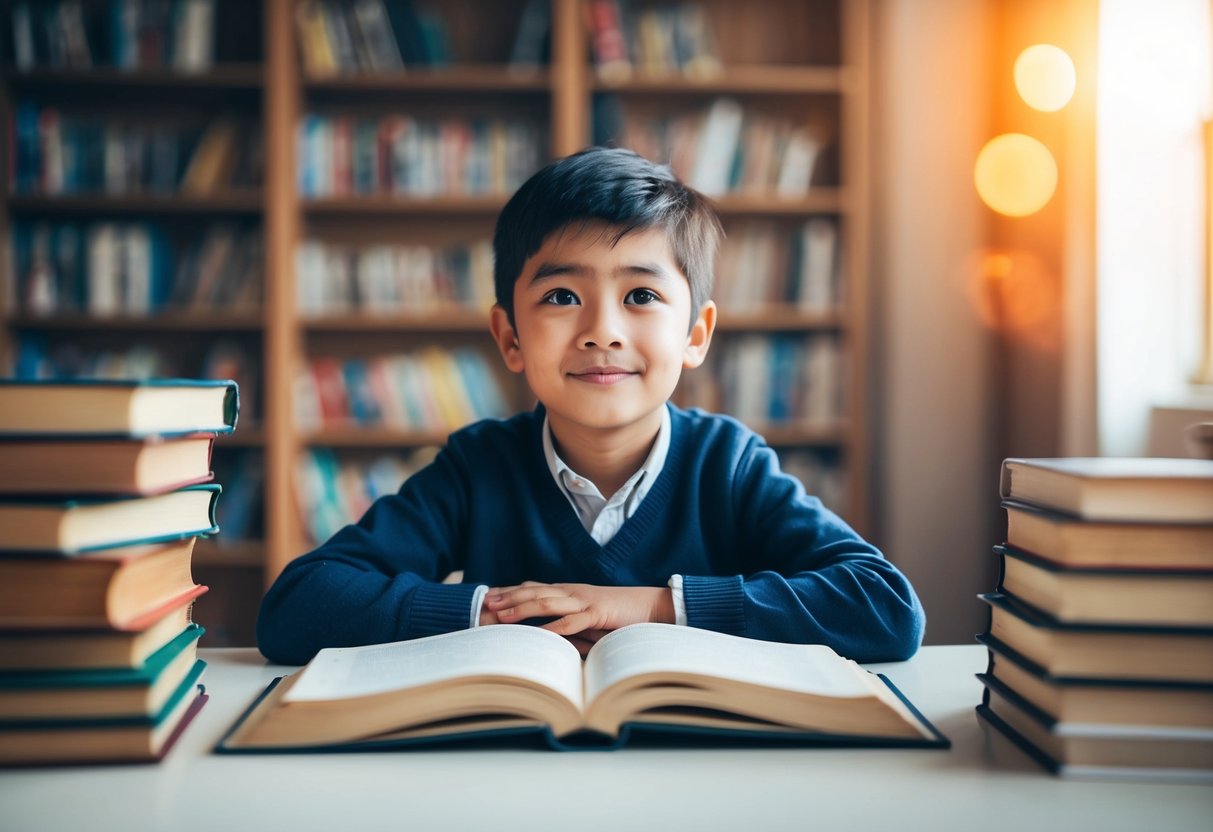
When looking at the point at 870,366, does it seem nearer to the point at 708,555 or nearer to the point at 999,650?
the point at 708,555

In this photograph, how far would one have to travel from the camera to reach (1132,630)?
0.65m

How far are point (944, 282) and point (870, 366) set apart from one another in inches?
13.3

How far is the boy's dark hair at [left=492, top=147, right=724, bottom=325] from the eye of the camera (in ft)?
4.02

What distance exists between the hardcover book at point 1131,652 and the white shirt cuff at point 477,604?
53cm

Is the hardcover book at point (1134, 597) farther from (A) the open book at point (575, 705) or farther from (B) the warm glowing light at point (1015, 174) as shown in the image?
(B) the warm glowing light at point (1015, 174)

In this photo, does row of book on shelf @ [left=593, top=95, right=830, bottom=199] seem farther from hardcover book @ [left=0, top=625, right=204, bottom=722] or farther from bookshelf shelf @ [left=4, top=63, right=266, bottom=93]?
hardcover book @ [left=0, top=625, right=204, bottom=722]

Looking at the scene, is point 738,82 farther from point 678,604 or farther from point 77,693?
point 77,693

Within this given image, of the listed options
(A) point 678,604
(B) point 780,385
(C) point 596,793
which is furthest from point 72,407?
(B) point 780,385

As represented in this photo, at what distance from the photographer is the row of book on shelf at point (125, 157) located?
298 centimetres

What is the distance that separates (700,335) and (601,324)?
29 cm

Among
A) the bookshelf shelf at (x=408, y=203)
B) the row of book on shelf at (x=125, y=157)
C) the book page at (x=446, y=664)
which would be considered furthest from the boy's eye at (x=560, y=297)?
the row of book on shelf at (x=125, y=157)

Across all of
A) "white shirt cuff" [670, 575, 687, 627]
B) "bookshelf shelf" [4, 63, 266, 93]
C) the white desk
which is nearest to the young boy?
"white shirt cuff" [670, 575, 687, 627]

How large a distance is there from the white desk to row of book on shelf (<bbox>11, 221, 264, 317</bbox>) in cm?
259


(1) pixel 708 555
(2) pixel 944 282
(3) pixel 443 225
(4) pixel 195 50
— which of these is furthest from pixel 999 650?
(4) pixel 195 50
